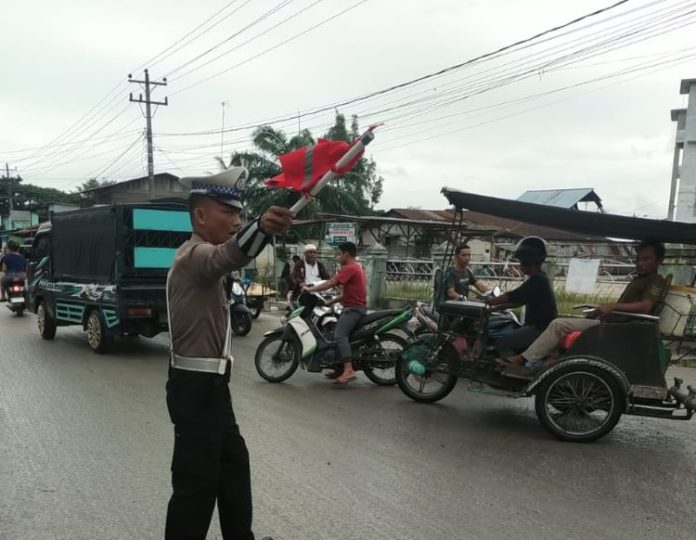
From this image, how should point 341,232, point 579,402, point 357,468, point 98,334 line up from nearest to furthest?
1. point 357,468
2. point 579,402
3. point 98,334
4. point 341,232

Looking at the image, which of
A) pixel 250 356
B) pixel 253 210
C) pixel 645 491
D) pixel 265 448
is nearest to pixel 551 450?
pixel 645 491

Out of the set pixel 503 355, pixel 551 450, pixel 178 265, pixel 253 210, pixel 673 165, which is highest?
pixel 673 165

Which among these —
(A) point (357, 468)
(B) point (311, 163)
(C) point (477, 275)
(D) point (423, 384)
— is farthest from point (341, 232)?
(B) point (311, 163)

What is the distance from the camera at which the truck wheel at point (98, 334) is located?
8.64 meters

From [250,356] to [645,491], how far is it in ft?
19.2

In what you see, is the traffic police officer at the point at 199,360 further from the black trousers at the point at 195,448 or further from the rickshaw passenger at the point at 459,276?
the rickshaw passenger at the point at 459,276

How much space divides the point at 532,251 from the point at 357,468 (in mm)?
2779

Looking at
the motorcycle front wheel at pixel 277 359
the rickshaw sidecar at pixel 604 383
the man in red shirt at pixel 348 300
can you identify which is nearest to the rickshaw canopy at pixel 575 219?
the rickshaw sidecar at pixel 604 383

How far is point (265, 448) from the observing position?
4648mm

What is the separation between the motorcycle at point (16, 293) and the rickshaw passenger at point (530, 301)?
1187 cm

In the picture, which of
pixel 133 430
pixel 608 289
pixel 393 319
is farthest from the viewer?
pixel 608 289

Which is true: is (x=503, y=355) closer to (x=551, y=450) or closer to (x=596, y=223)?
(x=551, y=450)

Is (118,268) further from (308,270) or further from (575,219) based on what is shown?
(575,219)

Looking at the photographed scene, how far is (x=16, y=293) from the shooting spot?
1368cm
